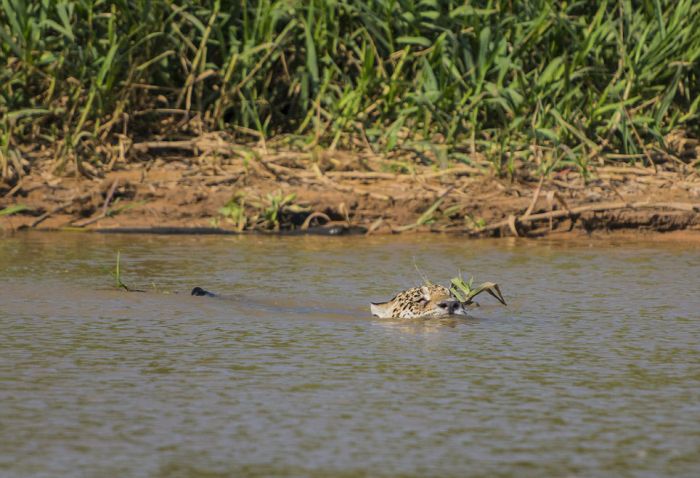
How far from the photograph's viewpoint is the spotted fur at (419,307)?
5.72 metres

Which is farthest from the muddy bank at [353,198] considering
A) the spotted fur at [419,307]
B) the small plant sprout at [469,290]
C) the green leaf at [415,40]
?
the spotted fur at [419,307]

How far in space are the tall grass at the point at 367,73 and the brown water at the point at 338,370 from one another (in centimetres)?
202

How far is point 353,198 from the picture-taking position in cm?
878

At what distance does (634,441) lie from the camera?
370 cm

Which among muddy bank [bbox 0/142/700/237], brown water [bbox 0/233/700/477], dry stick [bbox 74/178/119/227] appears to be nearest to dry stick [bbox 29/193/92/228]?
muddy bank [bbox 0/142/700/237]

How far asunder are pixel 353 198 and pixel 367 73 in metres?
1.09

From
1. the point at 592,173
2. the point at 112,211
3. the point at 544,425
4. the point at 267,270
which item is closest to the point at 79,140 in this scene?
the point at 112,211

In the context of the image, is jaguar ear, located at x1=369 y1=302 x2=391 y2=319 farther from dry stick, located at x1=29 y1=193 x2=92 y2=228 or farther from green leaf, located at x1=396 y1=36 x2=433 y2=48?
green leaf, located at x1=396 y1=36 x2=433 y2=48

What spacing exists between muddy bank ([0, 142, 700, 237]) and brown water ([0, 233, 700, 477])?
3.48 ft

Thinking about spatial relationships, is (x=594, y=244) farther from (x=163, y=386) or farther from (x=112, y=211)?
(x=163, y=386)

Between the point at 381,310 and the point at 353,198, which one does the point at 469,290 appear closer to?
the point at 381,310

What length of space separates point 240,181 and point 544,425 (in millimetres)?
5368

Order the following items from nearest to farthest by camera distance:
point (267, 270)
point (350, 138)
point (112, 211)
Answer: point (267, 270)
point (112, 211)
point (350, 138)

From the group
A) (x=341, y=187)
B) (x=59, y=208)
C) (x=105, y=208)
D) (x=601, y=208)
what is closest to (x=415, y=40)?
(x=341, y=187)
